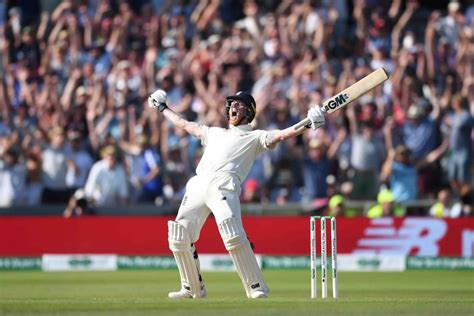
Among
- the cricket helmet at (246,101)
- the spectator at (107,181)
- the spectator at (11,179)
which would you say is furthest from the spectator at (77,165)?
the cricket helmet at (246,101)

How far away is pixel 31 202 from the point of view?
17.3 metres

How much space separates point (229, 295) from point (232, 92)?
23.2ft

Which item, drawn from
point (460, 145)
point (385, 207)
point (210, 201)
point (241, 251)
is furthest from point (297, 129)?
point (460, 145)

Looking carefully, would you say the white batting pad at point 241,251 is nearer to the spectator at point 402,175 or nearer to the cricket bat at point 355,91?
the cricket bat at point 355,91

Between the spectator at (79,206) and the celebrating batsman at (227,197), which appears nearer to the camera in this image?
the celebrating batsman at (227,197)

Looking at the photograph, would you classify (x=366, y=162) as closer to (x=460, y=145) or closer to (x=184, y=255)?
(x=460, y=145)

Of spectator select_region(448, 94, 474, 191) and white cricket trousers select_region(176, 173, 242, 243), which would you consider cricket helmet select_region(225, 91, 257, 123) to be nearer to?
white cricket trousers select_region(176, 173, 242, 243)

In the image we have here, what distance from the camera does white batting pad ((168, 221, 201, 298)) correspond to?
966 centimetres

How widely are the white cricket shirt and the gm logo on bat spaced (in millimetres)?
531

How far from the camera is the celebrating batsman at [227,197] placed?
9.56m

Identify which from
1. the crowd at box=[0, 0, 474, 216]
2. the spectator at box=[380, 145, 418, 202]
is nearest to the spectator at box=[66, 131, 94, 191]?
the crowd at box=[0, 0, 474, 216]

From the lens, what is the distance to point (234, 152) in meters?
9.74

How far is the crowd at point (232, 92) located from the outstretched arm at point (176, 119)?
656cm

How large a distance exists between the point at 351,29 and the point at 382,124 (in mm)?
2485
